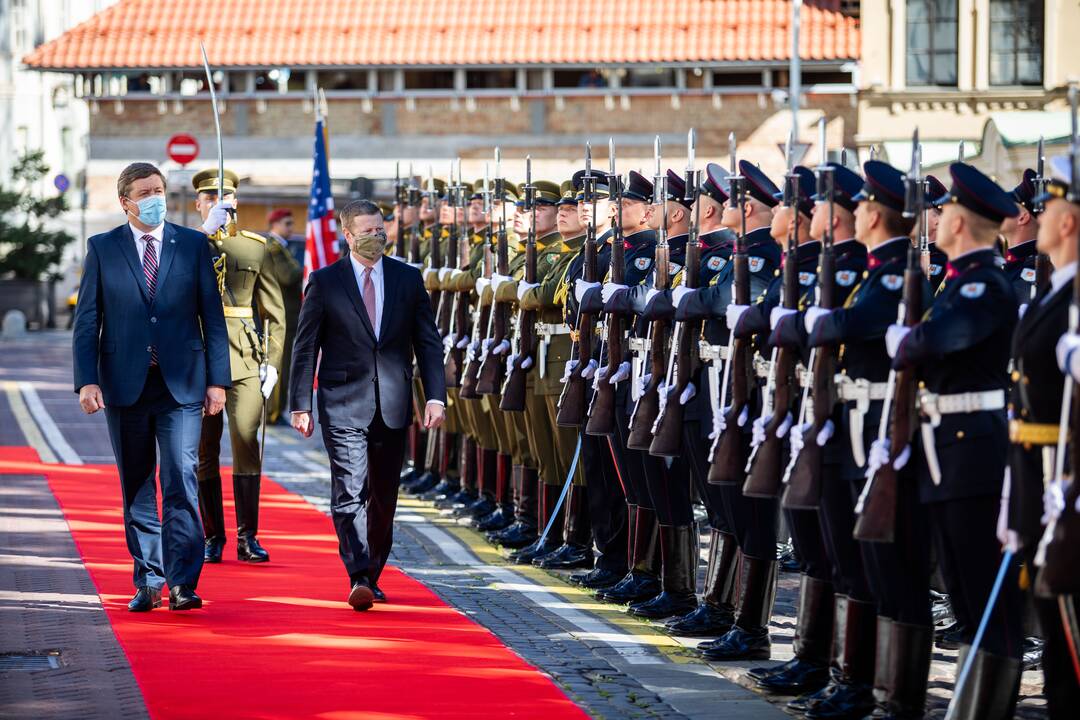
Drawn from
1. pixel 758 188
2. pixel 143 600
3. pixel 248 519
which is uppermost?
pixel 758 188

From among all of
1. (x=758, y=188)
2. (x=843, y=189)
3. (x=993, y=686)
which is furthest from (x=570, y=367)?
(x=993, y=686)

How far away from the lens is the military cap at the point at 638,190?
9.79m

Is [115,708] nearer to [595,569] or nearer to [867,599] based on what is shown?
[867,599]

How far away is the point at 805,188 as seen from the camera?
24.9 feet

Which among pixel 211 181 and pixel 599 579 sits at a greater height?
pixel 211 181

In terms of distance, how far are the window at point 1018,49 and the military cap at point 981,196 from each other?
29.7 meters

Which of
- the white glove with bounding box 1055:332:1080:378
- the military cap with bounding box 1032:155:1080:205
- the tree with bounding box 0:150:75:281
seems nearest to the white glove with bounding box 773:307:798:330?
the military cap with bounding box 1032:155:1080:205

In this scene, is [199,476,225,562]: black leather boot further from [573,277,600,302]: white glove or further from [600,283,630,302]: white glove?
[600,283,630,302]: white glove

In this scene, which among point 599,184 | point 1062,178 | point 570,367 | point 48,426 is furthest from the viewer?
point 48,426

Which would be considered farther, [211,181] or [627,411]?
[211,181]

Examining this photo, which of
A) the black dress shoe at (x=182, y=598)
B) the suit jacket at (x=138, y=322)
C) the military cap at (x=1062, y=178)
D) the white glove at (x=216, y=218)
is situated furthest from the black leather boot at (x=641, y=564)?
the military cap at (x=1062, y=178)

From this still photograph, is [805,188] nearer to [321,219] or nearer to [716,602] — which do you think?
[716,602]

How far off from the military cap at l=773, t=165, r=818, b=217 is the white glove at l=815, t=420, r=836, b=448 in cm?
97

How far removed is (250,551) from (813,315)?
467 cm
